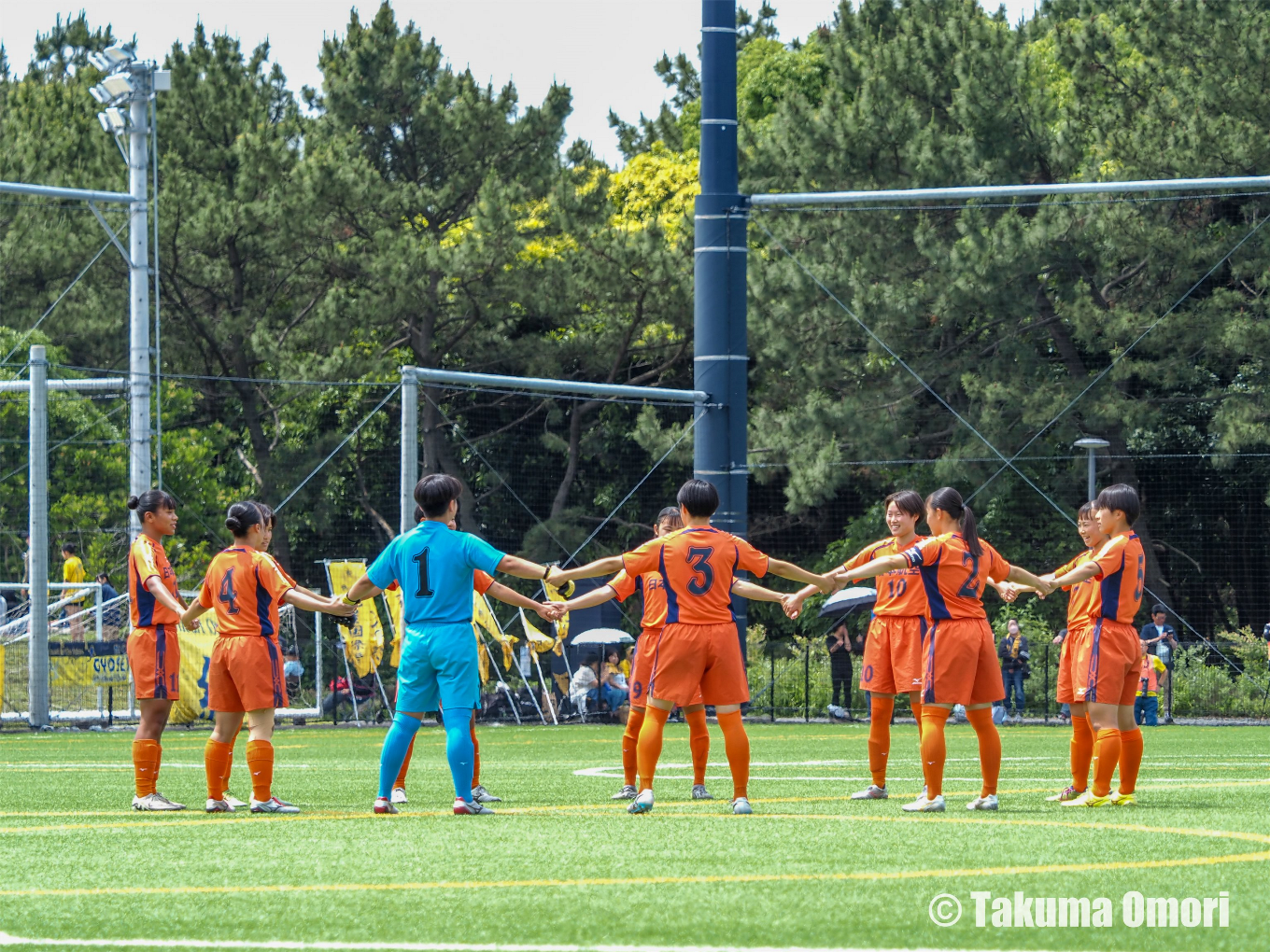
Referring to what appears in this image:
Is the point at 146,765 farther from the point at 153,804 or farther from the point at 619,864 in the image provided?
the point at 619,864

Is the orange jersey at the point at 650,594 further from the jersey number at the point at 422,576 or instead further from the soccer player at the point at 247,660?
the soccer player at the point at 247,660

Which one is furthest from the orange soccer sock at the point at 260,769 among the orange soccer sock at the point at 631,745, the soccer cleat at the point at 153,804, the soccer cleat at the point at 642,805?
the orange soccer sock at the point at 631,745

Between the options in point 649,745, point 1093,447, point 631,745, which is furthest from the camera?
point 1093,447

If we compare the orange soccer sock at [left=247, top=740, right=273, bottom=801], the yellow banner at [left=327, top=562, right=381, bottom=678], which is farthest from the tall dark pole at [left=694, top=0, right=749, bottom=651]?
the orange soccer sock at [left=247, top=740, right=273, bottom=801]

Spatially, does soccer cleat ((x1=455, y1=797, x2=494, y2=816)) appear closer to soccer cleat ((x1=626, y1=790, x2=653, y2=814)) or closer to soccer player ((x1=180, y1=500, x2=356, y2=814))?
soccer cleat ((x1=626, y1=790, x2=653, y2=814))

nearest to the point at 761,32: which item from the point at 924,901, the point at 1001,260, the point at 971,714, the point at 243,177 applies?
the point at 243,177

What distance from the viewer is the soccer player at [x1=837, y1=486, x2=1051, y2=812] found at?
998 cm

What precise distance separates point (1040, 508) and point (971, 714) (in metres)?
24.5

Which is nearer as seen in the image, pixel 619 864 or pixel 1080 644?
pixel 619 864

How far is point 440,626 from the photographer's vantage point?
945cm

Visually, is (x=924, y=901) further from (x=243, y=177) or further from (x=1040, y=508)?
(x=243, y=177)

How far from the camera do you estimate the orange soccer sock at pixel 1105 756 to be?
10.1 metres

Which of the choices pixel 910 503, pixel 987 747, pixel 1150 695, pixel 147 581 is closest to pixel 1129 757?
pixel 987 747

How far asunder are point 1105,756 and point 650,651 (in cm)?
284
